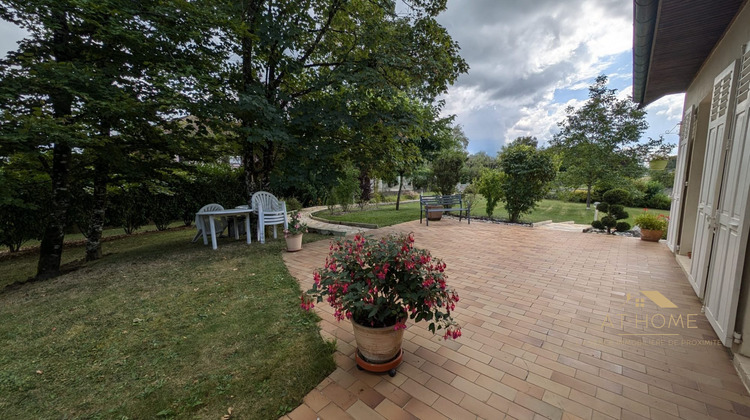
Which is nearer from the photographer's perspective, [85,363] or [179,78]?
[85,363]

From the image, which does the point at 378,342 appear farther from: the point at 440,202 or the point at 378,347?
the point at 440,202

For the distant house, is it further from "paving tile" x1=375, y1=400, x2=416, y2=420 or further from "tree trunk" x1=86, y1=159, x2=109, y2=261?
"tree trunk" x1=86, y1=159, x2=109, y2=261

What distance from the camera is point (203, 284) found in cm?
351

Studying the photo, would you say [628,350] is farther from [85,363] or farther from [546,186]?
[546,186]

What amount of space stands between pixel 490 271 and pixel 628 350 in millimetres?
1835

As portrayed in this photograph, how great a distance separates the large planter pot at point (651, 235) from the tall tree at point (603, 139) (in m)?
7.69

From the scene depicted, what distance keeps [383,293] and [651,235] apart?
7.06 meters

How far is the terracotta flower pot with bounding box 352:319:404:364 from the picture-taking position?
1.78 m

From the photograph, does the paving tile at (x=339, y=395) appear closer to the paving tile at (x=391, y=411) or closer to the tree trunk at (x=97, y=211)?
the paving tile at (x=391, y=411)

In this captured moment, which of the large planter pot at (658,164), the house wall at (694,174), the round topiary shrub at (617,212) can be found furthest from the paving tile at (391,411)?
the round topiary shrub at (617,212)

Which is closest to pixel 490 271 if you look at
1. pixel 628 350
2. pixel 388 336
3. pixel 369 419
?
pixel 628 350

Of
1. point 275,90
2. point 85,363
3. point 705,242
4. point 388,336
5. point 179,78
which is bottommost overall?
point 85,363

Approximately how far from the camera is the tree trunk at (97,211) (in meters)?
4.82

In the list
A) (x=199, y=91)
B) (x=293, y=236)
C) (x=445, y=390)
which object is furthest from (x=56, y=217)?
(x=445, y=390)
